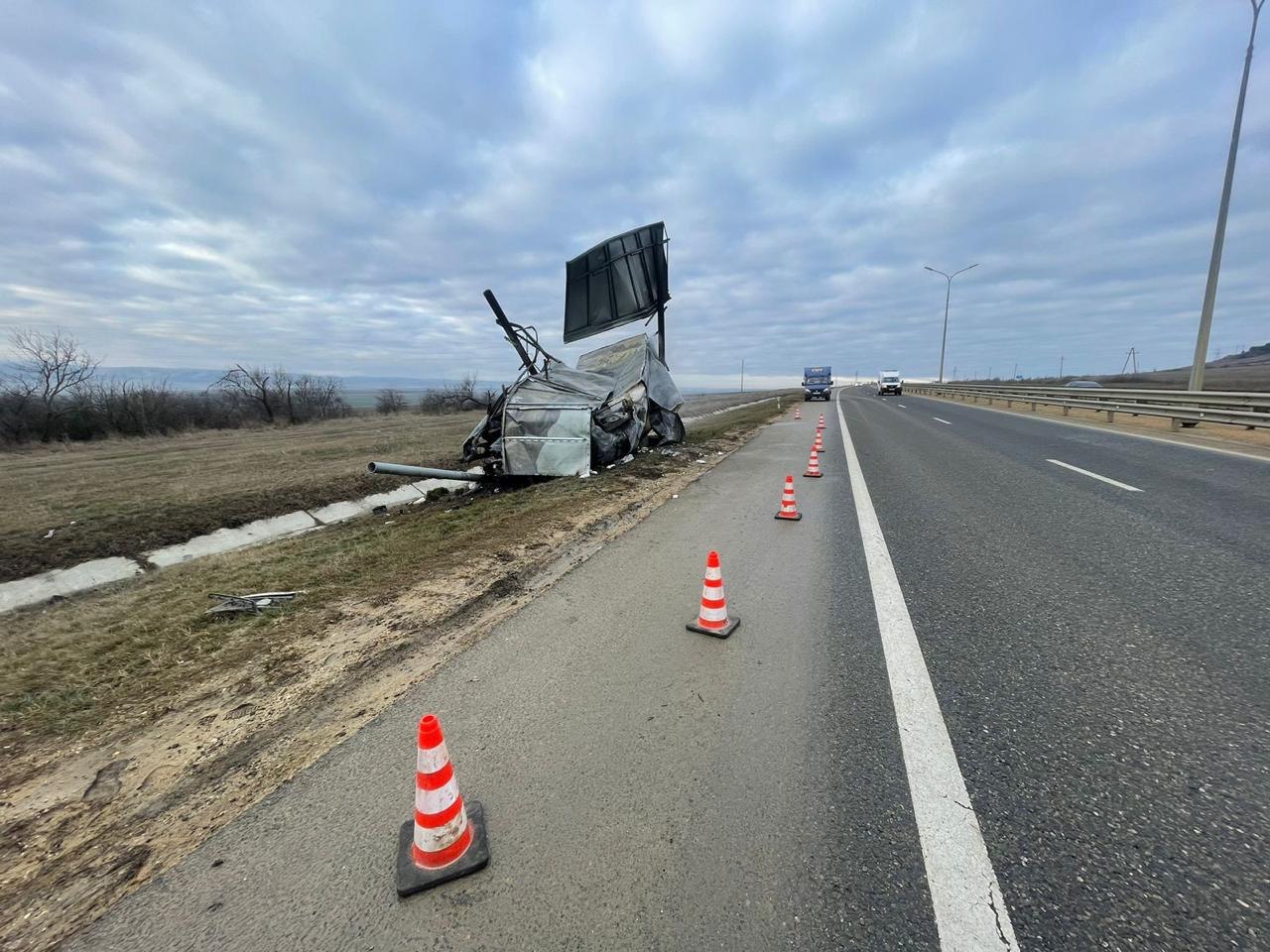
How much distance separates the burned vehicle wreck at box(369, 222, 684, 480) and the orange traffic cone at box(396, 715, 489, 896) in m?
7.92

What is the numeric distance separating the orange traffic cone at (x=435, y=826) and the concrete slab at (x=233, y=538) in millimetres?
8060

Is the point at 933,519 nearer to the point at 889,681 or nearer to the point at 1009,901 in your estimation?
the point at 889,681

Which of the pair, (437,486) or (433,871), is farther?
(437,486)

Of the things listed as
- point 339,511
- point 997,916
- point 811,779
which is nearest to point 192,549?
point 339,511

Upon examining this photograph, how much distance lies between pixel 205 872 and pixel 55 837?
85cm

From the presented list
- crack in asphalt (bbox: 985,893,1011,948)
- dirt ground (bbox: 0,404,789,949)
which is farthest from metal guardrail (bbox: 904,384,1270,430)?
crack in asphalt (bbox: 985,893,1011,948)

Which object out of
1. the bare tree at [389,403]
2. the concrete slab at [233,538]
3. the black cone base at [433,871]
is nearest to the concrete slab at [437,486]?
the concrete slab at [233,538]

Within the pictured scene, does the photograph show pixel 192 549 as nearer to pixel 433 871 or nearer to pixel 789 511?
pixel 433 871

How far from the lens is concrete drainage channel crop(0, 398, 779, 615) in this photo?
6.65m

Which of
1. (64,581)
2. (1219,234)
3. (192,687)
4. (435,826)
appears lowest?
(64,581)

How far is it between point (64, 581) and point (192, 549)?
4.52ft

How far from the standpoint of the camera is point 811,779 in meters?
2.27

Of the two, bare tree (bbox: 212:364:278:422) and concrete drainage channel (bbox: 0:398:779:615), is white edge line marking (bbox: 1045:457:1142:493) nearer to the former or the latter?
concrete drainage channel (bbox: 0:398:779:615)

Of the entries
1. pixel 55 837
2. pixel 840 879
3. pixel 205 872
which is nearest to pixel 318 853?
pixel 205 872
